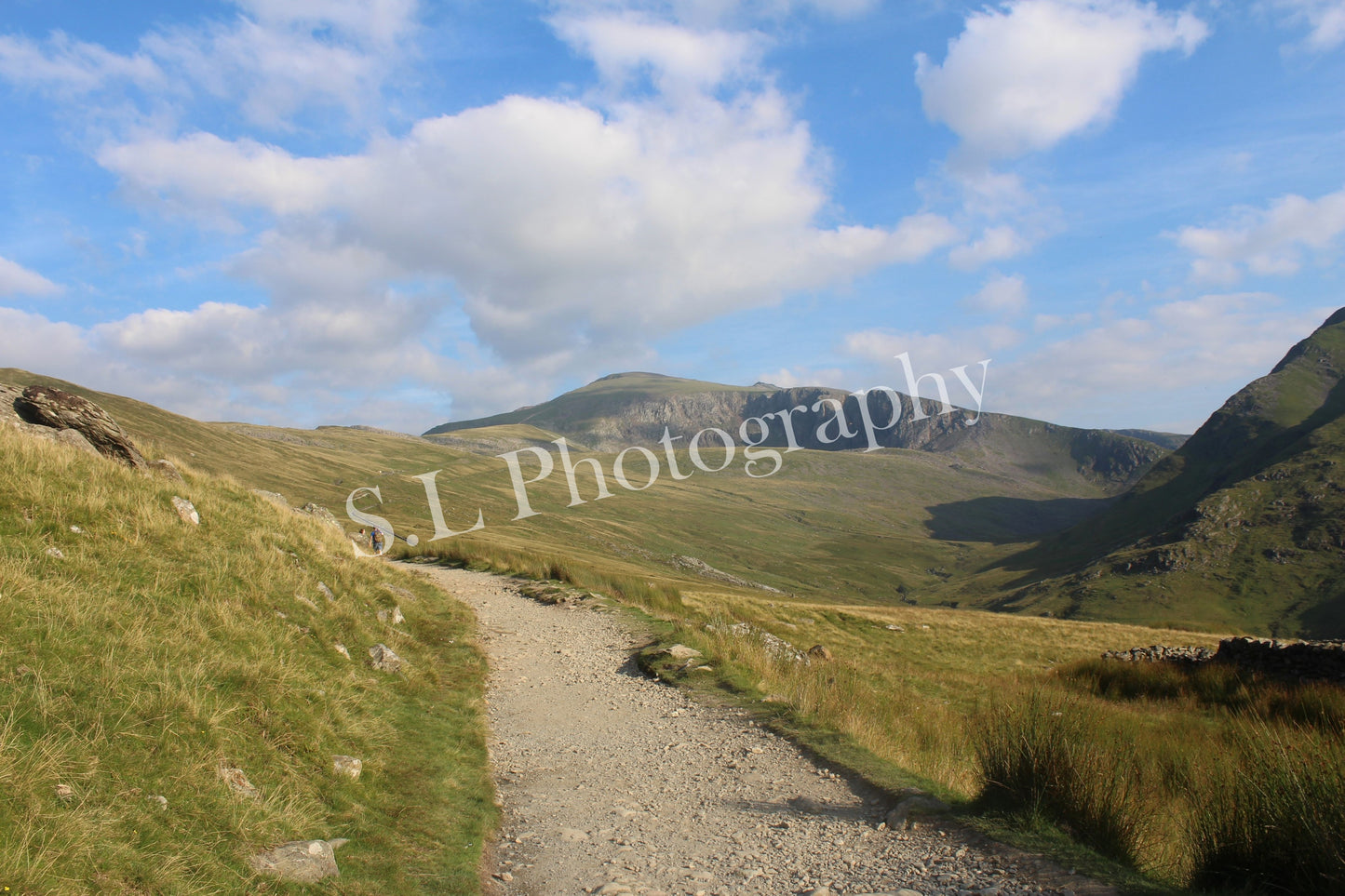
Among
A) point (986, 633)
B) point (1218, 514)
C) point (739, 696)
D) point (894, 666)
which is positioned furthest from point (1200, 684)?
point (1218, 514)

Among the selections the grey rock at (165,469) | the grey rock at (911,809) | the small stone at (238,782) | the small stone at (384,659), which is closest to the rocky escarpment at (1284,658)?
the grey rock at (911,809)

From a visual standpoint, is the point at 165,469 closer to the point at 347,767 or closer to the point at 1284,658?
the point at 347,767

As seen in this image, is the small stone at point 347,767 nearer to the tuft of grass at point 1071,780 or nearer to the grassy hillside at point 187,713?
the grassy hillside at point 187,713

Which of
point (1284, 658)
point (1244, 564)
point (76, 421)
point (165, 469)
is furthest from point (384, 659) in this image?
point (1244, 564)

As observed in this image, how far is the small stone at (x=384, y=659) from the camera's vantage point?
33.9 feet

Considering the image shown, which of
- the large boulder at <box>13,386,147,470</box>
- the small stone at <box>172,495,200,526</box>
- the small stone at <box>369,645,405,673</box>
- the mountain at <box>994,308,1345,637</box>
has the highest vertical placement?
the large boulder at <box>13,386,147,470</box>

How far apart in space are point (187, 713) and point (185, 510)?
245 inches

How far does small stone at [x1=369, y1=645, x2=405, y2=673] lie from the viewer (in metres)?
10.3

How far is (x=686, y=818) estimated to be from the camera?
22.1ft

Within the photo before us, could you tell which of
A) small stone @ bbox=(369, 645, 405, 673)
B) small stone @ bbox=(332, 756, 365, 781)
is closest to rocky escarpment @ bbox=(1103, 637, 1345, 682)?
small stone @ bbox=(369, 645, 405, 673)

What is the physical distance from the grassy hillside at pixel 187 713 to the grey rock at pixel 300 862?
105mm

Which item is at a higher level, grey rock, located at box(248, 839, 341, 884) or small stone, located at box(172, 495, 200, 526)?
small stone, located at box(172, 495, 200, 526)

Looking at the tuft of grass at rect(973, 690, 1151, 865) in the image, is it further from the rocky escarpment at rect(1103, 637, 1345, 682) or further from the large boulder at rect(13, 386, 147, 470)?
the large boulder at rect(13, 386, 147, 470)

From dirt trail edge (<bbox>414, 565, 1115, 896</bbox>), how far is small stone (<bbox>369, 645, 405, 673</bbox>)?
1678mm
